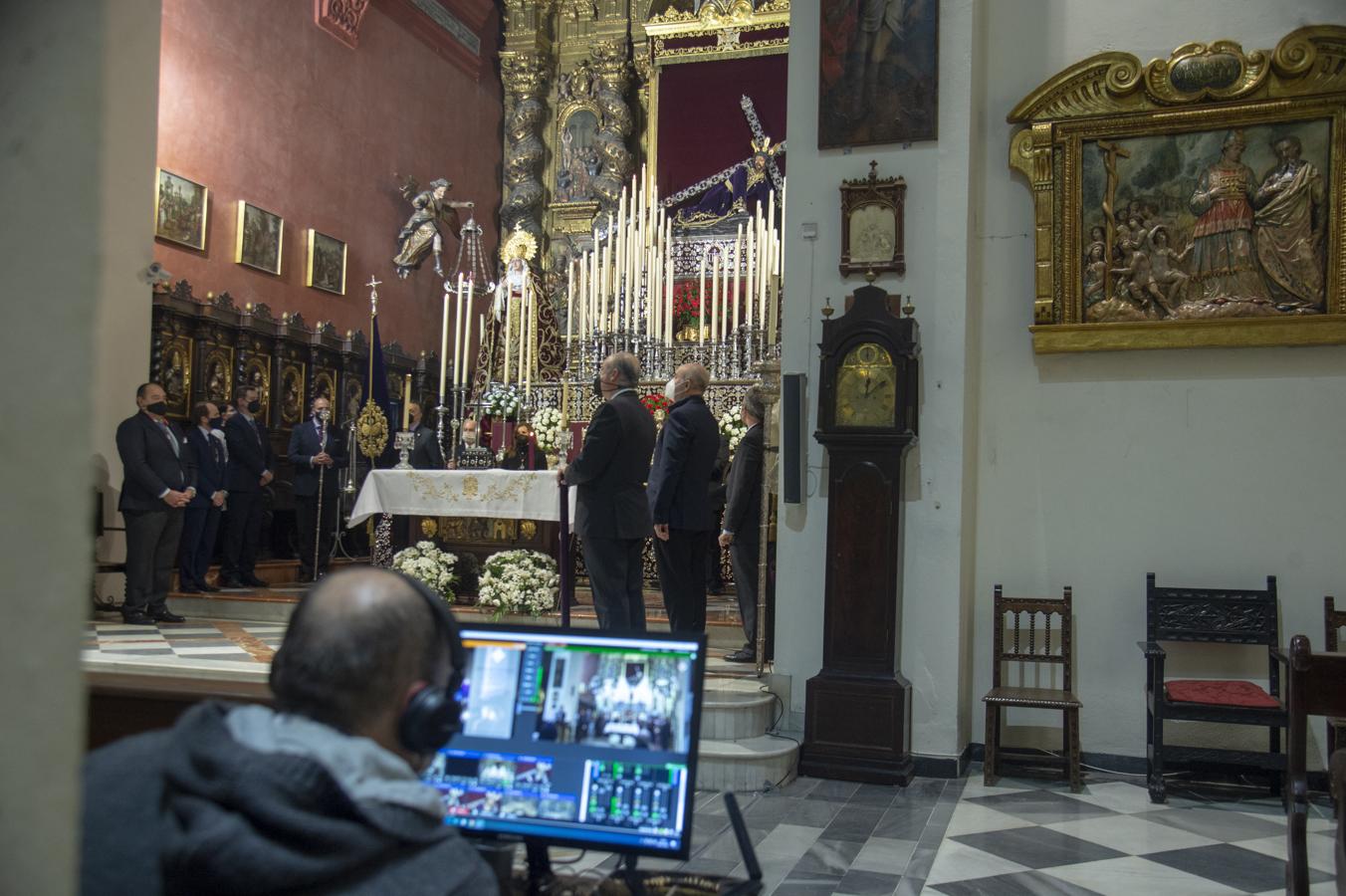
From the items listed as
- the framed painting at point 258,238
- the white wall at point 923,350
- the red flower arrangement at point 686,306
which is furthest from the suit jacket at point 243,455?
the white wall at point 923,350

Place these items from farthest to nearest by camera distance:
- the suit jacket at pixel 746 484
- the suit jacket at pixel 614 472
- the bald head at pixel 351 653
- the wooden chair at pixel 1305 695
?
the suit jacket at pixel 746 484 → the suit jacket at pixel 614 472 → the wooden chair at pixel 1305 695 → the bald head at pixel 351 653

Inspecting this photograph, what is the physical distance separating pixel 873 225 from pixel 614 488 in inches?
77.0

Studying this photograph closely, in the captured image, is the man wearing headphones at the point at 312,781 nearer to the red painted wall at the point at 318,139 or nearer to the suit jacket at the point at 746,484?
the suit jacket at the point at 746,484

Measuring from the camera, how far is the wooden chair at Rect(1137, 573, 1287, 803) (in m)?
5.38

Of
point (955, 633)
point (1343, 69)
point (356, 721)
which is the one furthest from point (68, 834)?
point (1343, 69)

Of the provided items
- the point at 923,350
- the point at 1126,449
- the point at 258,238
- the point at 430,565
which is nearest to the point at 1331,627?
the point at 1126,449

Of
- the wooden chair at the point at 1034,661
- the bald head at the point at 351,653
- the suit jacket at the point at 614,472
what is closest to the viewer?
the bald head at the point at 351,653

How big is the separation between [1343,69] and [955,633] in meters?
3.37

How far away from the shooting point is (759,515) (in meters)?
6.98

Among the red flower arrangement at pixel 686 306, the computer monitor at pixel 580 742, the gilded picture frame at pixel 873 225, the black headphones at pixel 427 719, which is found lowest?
the computer monitor at pixel 580 742

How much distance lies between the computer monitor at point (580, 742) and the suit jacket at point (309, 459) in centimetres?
914

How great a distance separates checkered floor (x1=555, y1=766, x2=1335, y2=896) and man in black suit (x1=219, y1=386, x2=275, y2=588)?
6.30m

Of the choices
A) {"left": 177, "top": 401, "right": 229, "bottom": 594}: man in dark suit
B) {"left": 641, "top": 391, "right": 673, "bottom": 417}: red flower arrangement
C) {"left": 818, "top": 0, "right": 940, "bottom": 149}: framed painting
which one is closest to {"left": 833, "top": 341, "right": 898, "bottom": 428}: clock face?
{"left": 818, "top": 0, "right": 940, "bottom": 149}: framed painting

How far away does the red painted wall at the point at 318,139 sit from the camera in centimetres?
1125
